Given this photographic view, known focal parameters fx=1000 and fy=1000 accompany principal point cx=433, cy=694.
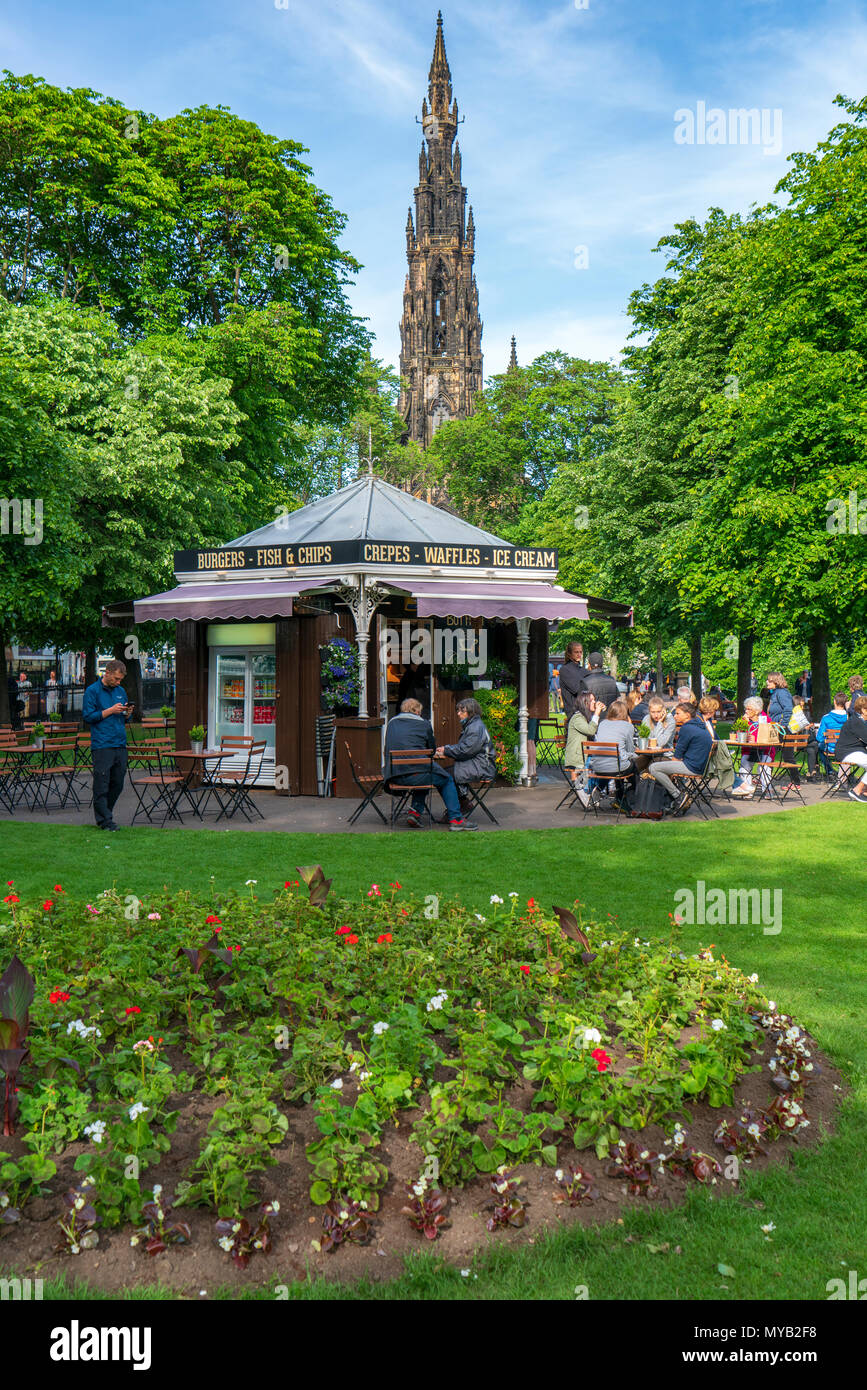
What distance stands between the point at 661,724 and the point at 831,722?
15.5 feet

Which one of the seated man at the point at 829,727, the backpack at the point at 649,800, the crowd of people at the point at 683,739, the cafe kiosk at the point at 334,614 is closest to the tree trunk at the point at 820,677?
the crowd of people at the point at 683,739

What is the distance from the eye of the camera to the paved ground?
1189 cm

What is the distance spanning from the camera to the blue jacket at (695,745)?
40.3 feet

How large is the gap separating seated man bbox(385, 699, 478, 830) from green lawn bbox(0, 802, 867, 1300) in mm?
719

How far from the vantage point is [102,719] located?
11414mm

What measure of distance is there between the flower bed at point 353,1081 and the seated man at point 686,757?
719 cm

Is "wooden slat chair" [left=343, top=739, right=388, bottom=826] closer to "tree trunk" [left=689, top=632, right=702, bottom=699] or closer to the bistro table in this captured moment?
the bistro table

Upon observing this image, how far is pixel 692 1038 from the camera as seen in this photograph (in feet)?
14.5

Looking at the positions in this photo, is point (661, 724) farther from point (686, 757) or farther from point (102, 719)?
point (102, 719)

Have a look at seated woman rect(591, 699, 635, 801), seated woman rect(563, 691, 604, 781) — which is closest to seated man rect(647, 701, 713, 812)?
seated woman rect(591, 699, 635, 801)

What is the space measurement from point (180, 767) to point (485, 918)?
1120 centimetres

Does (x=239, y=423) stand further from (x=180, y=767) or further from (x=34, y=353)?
(x=180, y=767)

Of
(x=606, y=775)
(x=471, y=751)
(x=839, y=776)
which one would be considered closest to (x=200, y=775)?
(x=471, y=751)

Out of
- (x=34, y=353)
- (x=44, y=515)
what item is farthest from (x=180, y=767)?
(x=34, y=353)
